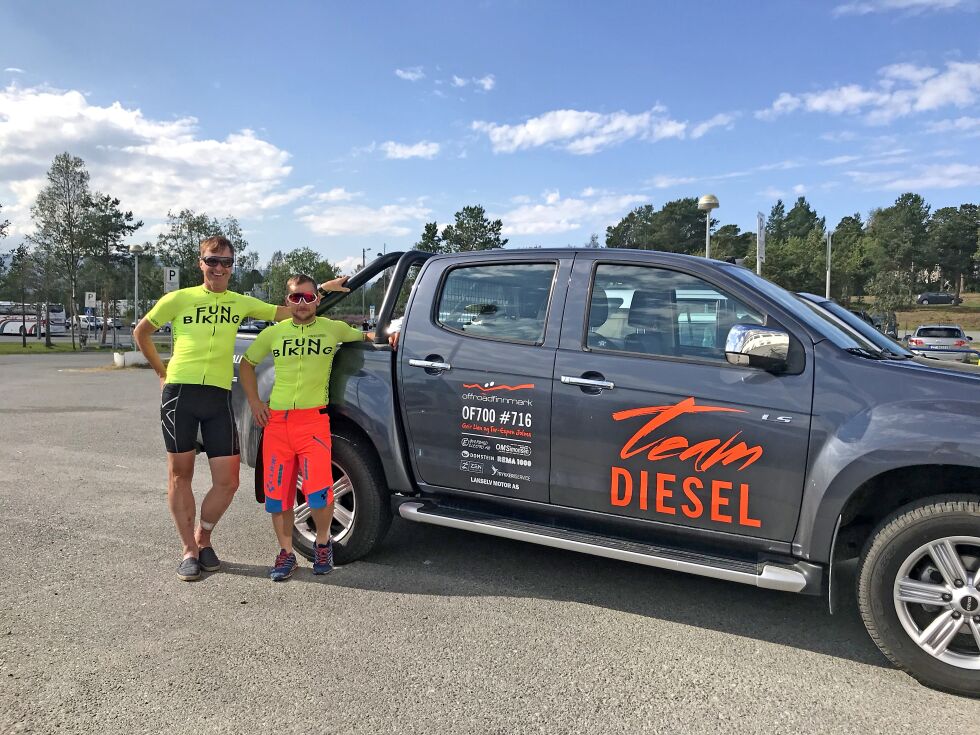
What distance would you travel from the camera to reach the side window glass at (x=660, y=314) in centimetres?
331

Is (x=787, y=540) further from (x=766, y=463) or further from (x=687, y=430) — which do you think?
(x=687, y=430)

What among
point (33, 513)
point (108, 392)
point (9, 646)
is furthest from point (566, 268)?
point (108, 392)

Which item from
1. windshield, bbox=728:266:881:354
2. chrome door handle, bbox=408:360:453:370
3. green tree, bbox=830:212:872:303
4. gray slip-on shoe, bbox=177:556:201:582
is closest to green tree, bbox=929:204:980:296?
green tree, bbox=830:212:872:303

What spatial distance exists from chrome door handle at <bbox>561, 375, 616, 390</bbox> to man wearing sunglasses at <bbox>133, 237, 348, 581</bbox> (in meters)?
1.64

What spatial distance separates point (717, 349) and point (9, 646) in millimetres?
3477

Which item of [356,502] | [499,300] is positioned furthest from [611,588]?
[499,300]

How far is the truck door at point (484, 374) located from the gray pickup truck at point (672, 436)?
0.01 meters

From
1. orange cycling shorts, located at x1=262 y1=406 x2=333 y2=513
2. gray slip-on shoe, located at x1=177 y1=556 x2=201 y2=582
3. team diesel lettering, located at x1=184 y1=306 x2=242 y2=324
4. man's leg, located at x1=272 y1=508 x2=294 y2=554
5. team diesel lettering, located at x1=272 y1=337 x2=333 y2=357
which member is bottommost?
gray slip-on shoe, located at x1=177 y1=556 x2=201 y2=582

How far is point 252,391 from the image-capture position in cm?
413

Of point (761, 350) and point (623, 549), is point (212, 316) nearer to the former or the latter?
point (623, 549)

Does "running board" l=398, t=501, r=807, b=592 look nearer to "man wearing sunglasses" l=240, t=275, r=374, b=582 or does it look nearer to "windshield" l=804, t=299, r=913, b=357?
"man wearing sunglasses" l=240, t=275, r=374, b=582

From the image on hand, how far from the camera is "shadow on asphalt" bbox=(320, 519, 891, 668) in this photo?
11.2 ft

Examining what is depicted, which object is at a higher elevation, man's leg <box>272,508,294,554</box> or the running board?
the running board

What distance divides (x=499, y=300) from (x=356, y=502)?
1.45 metres
